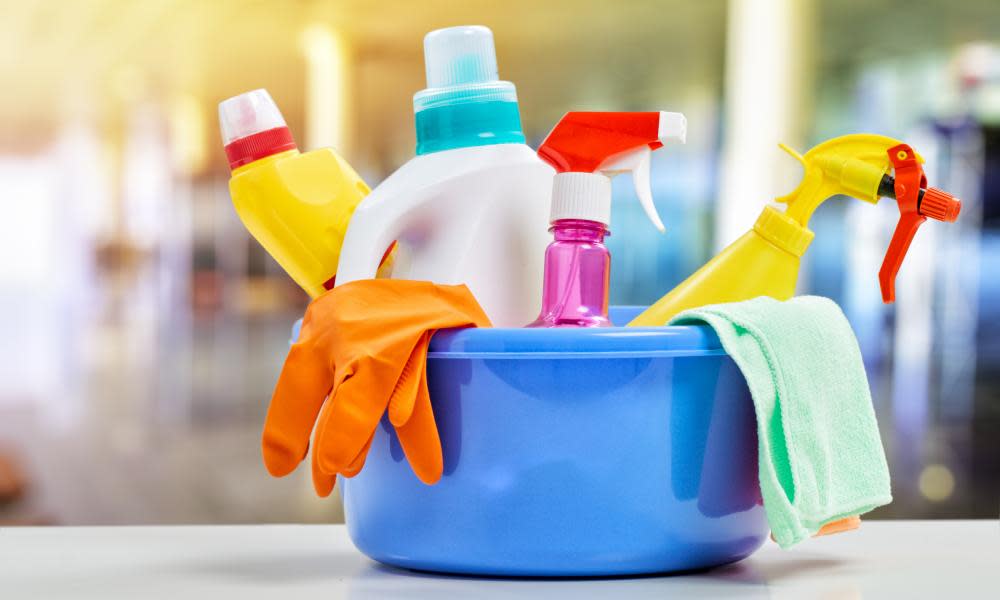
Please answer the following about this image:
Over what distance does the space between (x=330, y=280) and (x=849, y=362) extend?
223 mm

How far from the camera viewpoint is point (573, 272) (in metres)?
0.43

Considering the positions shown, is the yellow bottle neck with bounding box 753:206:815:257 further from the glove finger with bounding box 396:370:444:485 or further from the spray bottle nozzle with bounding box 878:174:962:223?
the glove finger with bounding box 396:370:444:485

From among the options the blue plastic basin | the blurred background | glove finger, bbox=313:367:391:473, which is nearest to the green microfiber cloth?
the blue plastic basin

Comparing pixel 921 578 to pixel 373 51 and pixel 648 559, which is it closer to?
pixel 648 559

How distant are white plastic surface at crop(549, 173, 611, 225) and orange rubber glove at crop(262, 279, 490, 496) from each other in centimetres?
5

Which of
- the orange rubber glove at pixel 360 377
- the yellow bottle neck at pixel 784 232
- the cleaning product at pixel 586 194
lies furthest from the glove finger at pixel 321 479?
the yellow bottle neck at pixel 784 232

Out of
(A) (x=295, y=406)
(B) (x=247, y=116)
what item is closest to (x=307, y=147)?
(B) (x=247, y=116)

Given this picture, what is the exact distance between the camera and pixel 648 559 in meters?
0.40

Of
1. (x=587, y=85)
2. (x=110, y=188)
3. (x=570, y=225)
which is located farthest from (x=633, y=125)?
(x=110, y=188)

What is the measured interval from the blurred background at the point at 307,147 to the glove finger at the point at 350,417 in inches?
85.3

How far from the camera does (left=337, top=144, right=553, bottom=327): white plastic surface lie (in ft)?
1.45

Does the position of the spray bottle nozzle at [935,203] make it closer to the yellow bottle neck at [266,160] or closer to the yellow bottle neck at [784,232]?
the yellow bottle neck at [784,232]

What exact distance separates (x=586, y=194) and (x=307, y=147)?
236cm

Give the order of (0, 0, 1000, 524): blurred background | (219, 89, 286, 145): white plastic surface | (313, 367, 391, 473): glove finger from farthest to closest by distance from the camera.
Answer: (0, 0, 1000, 524): blurred background < (219, 89, 286, 145): white plastic surface < (313, 367, 391, 473): glove finger
